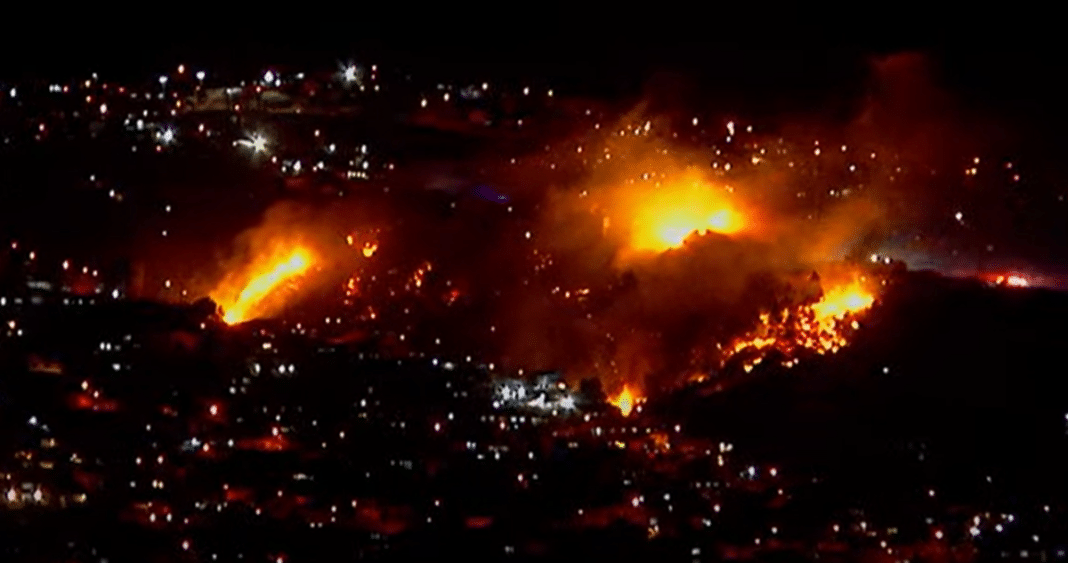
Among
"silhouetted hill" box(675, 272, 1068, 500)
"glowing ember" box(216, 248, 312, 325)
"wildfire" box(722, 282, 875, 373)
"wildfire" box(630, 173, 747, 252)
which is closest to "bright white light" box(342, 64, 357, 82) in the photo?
"glowing ember" box(216, 248, 312, 325)

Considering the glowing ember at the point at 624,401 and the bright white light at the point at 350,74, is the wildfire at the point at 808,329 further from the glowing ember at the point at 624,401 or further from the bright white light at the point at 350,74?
the bright white light at the point at 350,74

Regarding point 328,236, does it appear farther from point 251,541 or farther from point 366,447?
point 251,541

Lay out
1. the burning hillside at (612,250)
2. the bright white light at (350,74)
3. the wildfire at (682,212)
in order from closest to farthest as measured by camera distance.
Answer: the burning hillside at (612,250)
the wildfire at (682,212)
the bright white light at (350,74)

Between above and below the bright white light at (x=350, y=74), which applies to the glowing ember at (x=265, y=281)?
below

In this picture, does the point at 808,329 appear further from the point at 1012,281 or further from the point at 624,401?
the point at 1012,281

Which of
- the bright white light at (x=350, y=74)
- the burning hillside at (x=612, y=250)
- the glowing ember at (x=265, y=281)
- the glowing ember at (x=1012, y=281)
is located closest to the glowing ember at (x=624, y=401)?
the burning hillside at (x=612, y=250)

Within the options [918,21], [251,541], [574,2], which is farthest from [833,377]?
[574,2]
